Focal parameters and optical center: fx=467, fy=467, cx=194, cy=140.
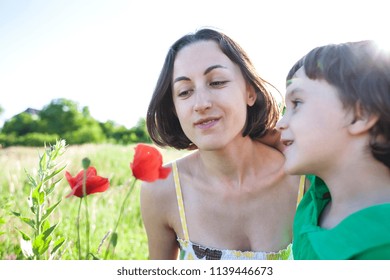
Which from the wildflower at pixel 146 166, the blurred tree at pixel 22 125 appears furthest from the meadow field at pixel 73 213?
the blurred tree at pixel 22 125

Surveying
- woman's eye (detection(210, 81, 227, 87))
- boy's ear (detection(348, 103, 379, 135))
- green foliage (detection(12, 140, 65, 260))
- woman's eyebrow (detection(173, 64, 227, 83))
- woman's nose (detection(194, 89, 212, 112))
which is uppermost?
woman's eyebrow (detection(173, 64, 227, 83))

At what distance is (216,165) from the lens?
67.9 inches

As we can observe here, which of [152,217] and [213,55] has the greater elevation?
[213,55]

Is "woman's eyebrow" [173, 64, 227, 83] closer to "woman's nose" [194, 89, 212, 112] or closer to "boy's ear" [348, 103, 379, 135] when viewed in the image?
"woman's nose" [194, 89, 212, 112]

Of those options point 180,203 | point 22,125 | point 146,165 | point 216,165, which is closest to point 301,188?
point 216,165

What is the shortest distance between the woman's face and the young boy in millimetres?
347

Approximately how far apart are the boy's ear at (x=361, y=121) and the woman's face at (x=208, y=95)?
478 mm

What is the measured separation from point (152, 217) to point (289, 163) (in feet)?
2.78

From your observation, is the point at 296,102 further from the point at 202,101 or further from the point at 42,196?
the point at 42,196

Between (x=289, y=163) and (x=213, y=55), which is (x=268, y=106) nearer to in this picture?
(x=213, y=55)

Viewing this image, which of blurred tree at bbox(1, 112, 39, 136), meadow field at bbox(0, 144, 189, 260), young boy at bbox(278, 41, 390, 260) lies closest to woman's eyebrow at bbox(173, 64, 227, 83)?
meadow field at bbox(0, 144, 189, 260)

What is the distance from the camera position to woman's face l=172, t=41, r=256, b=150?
1468 mm
